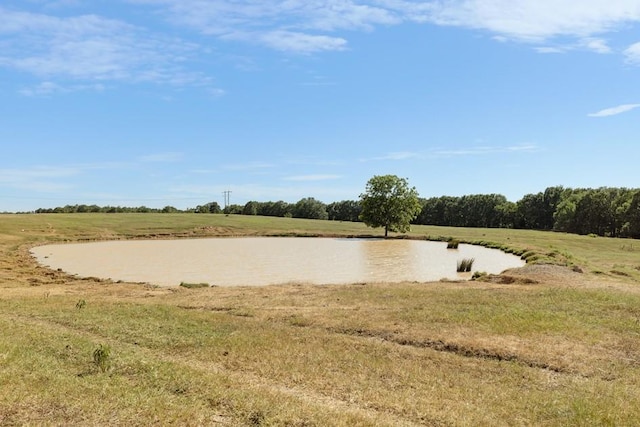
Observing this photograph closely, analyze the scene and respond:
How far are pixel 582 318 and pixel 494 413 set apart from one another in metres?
9.29

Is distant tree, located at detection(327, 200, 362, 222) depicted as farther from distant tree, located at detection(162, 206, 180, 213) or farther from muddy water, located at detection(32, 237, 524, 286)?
muddy water, located at detection(32, 237, 524, 286)

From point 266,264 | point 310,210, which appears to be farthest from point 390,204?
Answer: point 310,210

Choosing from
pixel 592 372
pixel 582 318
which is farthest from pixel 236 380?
pixel 582 318

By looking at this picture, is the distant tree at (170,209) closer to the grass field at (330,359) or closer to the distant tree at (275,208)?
the distant tree at (275,208)

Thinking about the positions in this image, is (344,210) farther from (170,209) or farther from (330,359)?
(330,359)

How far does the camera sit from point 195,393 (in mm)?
8453

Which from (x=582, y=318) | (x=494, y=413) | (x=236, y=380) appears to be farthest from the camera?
(x=582, y=318)

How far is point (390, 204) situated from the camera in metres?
79.7

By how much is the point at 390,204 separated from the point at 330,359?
69.3m

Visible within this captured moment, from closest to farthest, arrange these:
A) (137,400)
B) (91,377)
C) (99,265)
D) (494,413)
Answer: (137,400), (494,413), (91,377), (99,265)

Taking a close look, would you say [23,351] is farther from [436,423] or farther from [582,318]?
[582,318]

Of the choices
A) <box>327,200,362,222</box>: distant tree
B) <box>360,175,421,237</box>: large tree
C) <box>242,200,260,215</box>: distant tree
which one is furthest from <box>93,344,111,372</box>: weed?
<box>242,200,260,215</box>: distant tree

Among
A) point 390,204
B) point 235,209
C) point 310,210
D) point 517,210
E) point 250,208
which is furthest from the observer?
point 235,209

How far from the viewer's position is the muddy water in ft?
112
